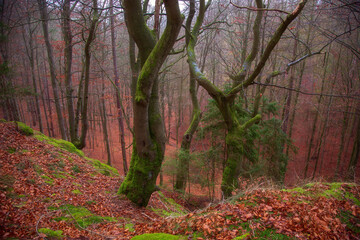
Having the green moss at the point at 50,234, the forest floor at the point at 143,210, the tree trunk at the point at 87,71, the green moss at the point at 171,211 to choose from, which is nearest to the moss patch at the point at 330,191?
the forest floor at the point at 143,210

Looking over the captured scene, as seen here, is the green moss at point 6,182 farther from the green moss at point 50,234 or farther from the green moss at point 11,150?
the green moss at point 11,150

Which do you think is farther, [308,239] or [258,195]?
[258,195]

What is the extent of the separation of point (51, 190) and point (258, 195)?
407 cm

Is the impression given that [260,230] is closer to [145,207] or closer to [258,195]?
[258,195]

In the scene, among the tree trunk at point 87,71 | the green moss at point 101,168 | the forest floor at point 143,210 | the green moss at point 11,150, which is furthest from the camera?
the green moss at point 101,168

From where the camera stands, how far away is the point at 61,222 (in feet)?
9.41

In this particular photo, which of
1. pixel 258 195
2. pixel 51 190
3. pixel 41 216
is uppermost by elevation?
pixel 258 195

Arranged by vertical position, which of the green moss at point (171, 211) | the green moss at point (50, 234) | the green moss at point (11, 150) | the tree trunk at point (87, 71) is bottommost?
the green moss at point (171, 211)

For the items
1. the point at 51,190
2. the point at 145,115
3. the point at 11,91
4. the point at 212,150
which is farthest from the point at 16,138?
the point at 212,150

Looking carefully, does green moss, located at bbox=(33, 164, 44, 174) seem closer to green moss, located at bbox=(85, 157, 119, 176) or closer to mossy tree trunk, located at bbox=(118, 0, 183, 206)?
mossy tree trunk, located at bbox=(118, 0, 183, 206)

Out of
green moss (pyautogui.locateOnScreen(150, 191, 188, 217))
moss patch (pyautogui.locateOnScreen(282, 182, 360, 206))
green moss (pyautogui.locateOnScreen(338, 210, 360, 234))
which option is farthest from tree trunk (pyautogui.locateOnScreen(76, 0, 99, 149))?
green moss (pyautogui.locateOnScreen(338, 210, 360, 234))

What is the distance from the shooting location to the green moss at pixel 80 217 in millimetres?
3102

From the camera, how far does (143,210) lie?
181 inches

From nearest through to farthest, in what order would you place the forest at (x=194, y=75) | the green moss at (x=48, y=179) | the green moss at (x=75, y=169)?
the forest at (x=194, y=75)
the green moss at (x=48, y=179)
the green moss at (x=75, y=169)
